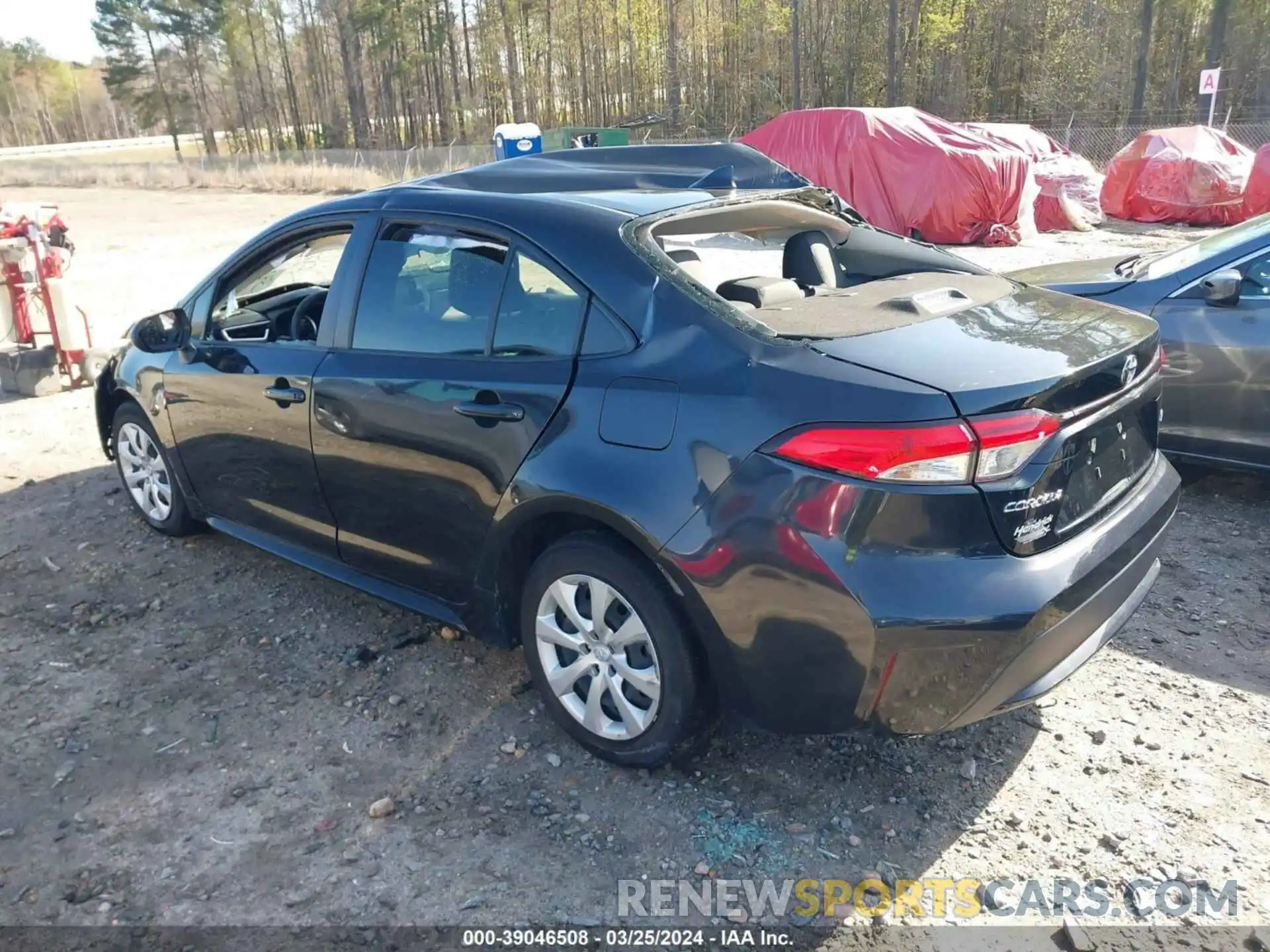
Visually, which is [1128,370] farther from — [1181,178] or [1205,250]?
[1181,178]

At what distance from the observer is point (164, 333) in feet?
14.2

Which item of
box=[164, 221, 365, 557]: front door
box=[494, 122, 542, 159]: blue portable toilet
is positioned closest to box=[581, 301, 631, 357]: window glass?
box=[164, 221, 365, 557]: front door

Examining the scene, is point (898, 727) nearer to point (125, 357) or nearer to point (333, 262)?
point (333, 262)

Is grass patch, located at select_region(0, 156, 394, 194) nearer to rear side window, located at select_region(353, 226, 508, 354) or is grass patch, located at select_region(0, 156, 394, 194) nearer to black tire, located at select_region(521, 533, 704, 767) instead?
rear side window, located at select_region(353, 226, 508, 354)

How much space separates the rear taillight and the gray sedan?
2587 mm

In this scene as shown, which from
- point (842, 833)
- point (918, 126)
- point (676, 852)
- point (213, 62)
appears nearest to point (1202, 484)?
point (842, 833)

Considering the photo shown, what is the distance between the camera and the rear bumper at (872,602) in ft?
7.64

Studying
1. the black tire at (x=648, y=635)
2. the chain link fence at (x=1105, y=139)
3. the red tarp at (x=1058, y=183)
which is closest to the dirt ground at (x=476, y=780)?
the black tire at (x=648, y=635)

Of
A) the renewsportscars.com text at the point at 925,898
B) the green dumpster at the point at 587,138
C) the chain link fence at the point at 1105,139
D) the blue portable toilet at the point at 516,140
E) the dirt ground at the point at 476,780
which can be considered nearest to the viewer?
the renewsportscars.com text at the point at 925,898

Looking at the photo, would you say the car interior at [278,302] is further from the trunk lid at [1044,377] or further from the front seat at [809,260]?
the trunk lid at [1044,377]

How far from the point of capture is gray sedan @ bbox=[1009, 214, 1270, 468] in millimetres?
4621

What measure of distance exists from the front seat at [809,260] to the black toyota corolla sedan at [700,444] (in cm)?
1

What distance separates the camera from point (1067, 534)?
257 centimetres

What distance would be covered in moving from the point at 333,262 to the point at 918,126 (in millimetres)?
14621
